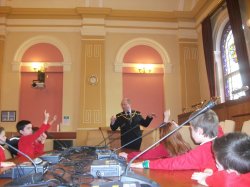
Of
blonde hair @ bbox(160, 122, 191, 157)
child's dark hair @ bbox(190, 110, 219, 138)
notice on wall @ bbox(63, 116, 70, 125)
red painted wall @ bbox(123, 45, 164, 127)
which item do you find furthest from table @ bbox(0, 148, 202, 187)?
red painted wall @ bbox(123, 45, 164, 127)

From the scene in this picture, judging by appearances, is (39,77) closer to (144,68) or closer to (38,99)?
(38,99)

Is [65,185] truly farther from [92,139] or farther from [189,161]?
[92,139]

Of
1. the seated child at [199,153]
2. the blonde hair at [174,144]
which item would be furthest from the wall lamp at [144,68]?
the seated child at [199,153]

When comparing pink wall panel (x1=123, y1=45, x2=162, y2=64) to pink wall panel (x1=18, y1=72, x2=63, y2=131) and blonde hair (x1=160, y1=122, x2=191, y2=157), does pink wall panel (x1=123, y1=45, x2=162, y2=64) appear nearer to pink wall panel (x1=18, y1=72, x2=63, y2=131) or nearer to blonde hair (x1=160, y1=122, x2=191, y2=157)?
pink wall panel (x1=18, y1=72, x2=63, y2=131)

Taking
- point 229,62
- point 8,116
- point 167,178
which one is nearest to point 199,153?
point 167,178

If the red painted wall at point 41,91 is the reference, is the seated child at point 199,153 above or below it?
below

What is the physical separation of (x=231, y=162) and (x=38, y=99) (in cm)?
710

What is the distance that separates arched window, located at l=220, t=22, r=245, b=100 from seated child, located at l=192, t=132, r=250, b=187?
5580 millimetres

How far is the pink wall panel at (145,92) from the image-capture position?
792 cm

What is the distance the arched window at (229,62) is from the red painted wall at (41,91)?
436cm

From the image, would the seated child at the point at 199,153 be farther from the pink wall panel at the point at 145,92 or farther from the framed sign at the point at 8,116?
the framed sign at the point at 8,116

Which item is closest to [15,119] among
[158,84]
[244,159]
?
[158,84]

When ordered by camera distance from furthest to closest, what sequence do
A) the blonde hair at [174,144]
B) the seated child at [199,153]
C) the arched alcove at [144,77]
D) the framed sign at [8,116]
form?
the arched alcove at [144,77] < the framed sign at [8,116] < the blonde hair at [174,144] < the seated child at [199,153]

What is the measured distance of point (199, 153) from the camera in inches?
66.1
